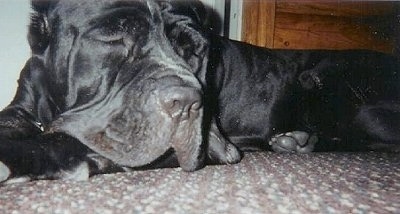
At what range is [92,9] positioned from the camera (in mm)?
1776

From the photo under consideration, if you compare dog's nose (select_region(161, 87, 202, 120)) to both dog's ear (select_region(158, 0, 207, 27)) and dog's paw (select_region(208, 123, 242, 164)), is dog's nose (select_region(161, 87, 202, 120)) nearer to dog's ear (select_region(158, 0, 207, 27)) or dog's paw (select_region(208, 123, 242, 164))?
dog's paw (select_region(208, 123, 242, 164))

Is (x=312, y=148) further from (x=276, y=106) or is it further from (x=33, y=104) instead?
(x=33, y=104)

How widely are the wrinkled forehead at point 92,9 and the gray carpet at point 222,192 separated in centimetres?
67

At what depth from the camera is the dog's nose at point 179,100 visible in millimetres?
1590

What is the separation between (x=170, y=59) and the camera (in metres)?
1.83

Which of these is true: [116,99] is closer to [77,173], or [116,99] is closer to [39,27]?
[77,173]

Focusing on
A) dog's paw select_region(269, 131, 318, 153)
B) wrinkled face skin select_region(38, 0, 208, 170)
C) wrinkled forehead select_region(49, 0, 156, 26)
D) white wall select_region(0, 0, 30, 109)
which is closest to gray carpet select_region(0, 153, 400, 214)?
wrinkled face skin select_region(38, 0, 208, 170)

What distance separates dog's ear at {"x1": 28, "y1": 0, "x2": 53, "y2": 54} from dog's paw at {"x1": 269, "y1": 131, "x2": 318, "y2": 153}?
144 cm

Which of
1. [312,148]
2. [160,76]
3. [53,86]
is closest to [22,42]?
[53,86]

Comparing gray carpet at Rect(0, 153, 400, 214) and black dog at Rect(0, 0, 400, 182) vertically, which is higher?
black dog at Rect(0, 0, 400, 182)

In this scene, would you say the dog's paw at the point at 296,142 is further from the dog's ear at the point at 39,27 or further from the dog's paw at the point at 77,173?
the dog's ear at the point at 39,27

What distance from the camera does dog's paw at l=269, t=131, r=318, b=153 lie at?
2527mm

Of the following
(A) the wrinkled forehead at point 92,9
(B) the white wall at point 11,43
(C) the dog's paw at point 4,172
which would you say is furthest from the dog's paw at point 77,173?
(B) the white wall at point 11,43

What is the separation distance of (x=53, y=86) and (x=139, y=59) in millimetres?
426
